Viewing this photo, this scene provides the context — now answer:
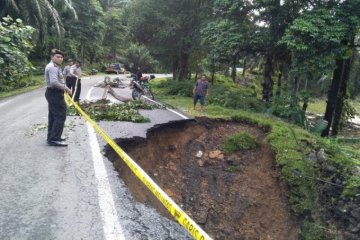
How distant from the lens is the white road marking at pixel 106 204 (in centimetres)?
401

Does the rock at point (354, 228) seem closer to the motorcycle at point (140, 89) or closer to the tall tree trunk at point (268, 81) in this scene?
the tall tree trunk at point (268, 81)

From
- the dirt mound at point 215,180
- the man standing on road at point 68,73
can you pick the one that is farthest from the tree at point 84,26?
the dirt mound at point 215,180

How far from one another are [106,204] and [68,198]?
1.83 ft

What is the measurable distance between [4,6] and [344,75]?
59.8 ft

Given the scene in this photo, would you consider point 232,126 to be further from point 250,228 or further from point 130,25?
point 130,25

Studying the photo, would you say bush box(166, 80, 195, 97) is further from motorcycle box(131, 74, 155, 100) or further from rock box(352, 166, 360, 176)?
rock box(352, 166, 360, 176)

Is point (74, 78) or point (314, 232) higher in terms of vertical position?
point (74, 78)

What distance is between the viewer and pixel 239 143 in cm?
1115

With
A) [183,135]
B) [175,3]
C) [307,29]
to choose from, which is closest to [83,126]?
[183,135]

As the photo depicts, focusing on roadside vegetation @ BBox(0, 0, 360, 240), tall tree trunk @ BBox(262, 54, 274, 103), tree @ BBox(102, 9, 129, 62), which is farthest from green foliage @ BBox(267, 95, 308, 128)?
tree @ BBox(102, 9, 129, 62)

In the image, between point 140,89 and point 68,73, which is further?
point 140,89

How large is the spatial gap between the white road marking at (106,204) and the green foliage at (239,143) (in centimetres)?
508

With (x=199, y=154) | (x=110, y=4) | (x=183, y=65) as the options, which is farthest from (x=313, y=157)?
(x=110, y=4)

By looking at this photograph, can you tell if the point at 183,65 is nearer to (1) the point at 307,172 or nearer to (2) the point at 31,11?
(2) the point at 31,11
